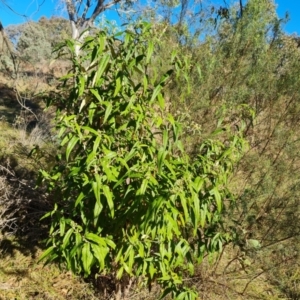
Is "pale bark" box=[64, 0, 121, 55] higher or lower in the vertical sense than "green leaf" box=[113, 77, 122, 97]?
higher

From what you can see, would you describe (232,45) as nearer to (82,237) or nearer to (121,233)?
(121,233)

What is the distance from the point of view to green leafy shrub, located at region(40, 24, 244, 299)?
78.5 inches

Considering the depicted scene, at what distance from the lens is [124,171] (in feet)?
7.23

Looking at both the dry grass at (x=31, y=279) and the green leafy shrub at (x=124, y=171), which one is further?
the dry grass at (x=31, y=279)

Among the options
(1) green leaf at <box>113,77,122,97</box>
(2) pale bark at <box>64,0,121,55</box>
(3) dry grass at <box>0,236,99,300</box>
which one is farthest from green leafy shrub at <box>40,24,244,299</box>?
(2) pale bark at <box>64,0,121,55</box>

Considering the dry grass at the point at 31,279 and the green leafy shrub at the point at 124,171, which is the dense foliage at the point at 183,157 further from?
the dry grass at the point at 31,279

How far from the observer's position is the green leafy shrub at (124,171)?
1.99 meters

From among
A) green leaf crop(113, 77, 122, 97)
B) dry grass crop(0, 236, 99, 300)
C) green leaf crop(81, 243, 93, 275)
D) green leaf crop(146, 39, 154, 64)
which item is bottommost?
dry grass crop(0, 236, 99, 300)

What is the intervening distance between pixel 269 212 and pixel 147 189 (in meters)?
2.45

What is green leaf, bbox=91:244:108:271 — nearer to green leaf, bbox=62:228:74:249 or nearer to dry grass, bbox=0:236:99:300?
green leaf, bbox=62:228:74:249

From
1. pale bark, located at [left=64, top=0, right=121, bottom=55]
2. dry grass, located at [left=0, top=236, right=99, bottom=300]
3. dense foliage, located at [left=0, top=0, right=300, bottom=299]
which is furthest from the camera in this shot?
pale bark, located at [left=64, top=0, right=121, bottom=55]

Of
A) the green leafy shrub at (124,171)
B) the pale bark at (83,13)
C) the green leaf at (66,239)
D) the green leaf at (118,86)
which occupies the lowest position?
the green leaf at (66,239)

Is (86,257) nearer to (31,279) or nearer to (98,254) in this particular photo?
(98,254)

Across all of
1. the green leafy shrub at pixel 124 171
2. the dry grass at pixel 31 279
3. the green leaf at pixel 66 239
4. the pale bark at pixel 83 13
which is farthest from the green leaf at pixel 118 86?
the pale bark at pixel 83 13
